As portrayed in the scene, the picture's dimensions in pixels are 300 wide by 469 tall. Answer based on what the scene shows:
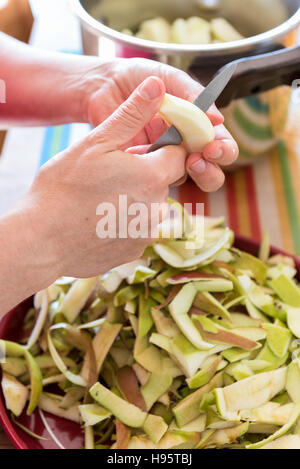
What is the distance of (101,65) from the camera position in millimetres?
780

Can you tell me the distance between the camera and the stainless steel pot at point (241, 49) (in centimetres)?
82

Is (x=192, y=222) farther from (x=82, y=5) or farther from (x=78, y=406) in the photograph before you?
(x=82, y=5)

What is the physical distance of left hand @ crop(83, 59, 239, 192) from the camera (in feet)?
2.04

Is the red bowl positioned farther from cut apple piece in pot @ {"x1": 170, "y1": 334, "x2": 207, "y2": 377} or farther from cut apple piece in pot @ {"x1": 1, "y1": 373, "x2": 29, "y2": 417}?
cut apple piece in pot @ {"x1": 170, "y1": 334, "x2": 207, "y2": 377}

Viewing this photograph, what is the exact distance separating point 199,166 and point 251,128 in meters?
0.41

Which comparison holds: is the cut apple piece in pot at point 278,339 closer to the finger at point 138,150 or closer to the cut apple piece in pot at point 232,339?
the cut apple piece in pot at point 232,339

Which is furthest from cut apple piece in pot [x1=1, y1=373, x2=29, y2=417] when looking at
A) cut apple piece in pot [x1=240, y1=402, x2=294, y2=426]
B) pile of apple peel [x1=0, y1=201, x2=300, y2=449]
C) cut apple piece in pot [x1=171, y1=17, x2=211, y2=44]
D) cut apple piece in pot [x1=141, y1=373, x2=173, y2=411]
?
cut apple piece in pot [x1=171, y1=17, x2=211, y2=44]

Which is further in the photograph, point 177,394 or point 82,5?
point 82,5

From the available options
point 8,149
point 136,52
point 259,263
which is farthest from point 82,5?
point 259,263

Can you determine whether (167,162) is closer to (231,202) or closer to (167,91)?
(167,91)

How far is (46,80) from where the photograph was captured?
820 mm

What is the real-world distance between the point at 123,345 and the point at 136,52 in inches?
17.1

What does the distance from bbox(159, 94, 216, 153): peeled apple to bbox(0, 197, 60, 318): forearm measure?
16 centimetres

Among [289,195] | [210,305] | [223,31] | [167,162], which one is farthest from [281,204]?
[167,162]
